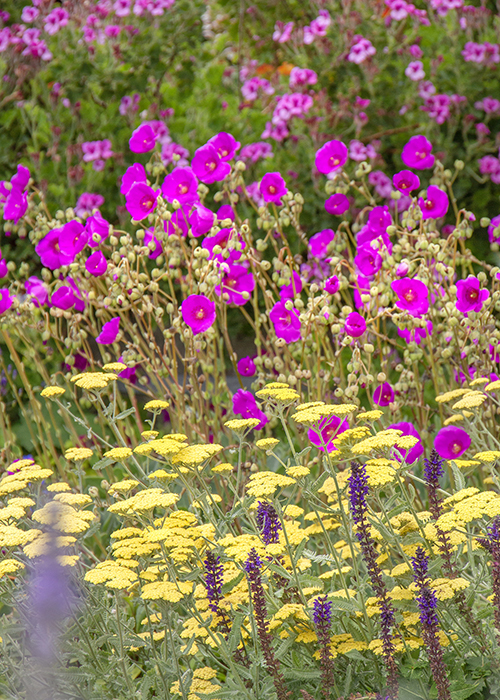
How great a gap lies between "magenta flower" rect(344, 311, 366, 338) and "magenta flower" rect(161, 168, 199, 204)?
2.17 ft

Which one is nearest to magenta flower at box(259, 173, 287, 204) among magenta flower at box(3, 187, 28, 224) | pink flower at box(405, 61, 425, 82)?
magenta flower at box(3, 187, 28, 224)

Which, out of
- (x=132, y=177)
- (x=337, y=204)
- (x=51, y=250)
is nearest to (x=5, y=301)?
(x=51, y=250)

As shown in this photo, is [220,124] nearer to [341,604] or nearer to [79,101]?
[79,101]

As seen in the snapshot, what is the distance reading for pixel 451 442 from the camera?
2.10 meters

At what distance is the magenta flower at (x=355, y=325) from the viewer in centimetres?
197

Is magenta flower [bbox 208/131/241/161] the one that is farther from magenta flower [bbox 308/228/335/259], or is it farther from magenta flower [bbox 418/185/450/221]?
magenta flower [bbox 418/185/450/221]

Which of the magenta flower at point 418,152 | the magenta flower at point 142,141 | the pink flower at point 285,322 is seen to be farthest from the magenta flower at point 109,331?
the magenta flower at point 418,152

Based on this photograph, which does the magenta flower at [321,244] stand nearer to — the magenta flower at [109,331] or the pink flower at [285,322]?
the pink flower at [285,322]

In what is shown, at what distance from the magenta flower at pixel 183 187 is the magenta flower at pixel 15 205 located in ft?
1.69

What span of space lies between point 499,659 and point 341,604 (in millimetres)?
300

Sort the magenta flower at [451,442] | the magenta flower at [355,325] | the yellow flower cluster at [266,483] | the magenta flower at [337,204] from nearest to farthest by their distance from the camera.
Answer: the yellow flower cluster at [266,483], the magenta flower at [355,325], the magenta flower at [451,442], the magenta flower at [337,204]

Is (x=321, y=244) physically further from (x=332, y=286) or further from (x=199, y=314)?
(x=199, y=314)

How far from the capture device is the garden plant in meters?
1.44

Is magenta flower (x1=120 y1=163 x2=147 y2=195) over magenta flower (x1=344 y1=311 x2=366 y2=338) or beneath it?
over
